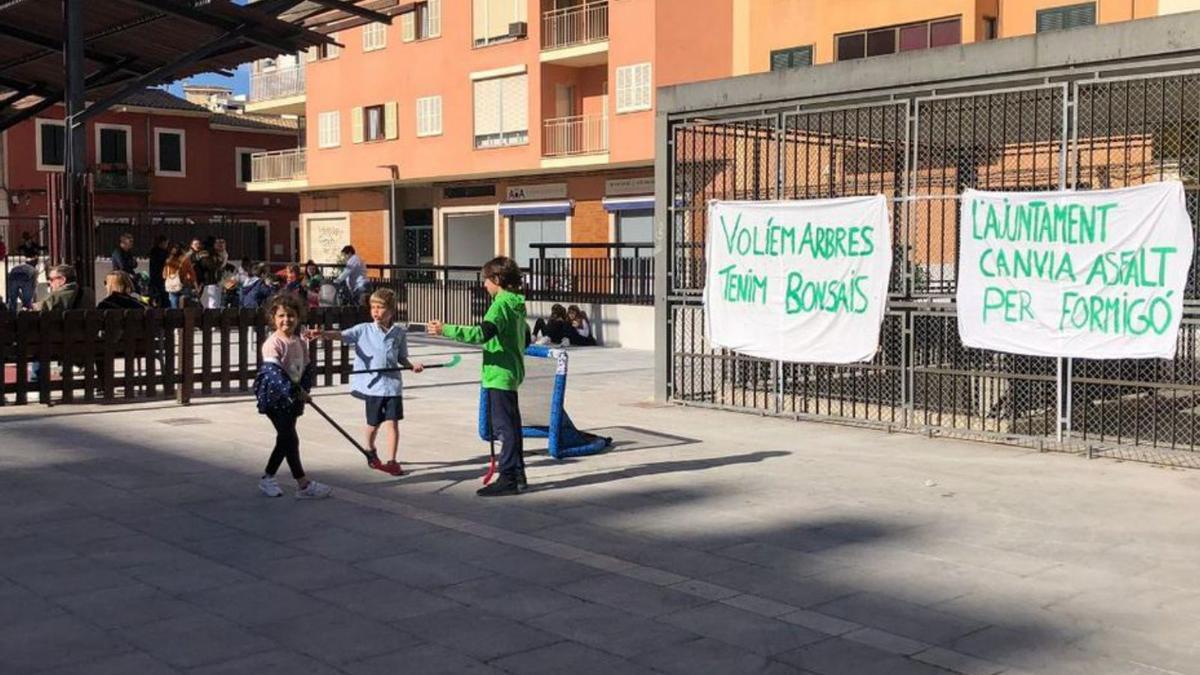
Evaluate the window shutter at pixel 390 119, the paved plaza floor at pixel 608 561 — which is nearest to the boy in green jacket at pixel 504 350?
the paved plaza floor at pixel 608 561

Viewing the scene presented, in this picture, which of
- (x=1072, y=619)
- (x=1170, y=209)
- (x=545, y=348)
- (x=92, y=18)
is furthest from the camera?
(x=92, y=18)

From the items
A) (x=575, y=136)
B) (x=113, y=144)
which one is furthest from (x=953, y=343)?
(x=113, y=144)

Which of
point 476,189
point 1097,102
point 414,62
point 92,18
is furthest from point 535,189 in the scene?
point 1097,102

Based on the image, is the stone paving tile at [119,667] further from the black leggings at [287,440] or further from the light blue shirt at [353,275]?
the light blue shirt at [353,275]

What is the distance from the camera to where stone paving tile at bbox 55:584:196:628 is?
18.9 ft

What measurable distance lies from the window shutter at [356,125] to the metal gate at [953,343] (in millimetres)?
27262

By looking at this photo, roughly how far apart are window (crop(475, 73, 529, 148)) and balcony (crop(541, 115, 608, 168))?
2.64 feet

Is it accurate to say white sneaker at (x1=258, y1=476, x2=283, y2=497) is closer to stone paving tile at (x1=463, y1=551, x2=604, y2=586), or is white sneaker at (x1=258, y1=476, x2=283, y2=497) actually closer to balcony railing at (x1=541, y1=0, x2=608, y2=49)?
stone paving tile at (x1=463, y1=551, x2=604, y2=586)

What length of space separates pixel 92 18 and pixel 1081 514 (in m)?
13.0

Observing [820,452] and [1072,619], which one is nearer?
[1072,619]

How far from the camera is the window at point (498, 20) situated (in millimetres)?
35281

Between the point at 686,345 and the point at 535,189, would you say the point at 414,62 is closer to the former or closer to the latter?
the point at 535,189

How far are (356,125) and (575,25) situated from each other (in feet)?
33.0

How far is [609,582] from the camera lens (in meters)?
6.48
